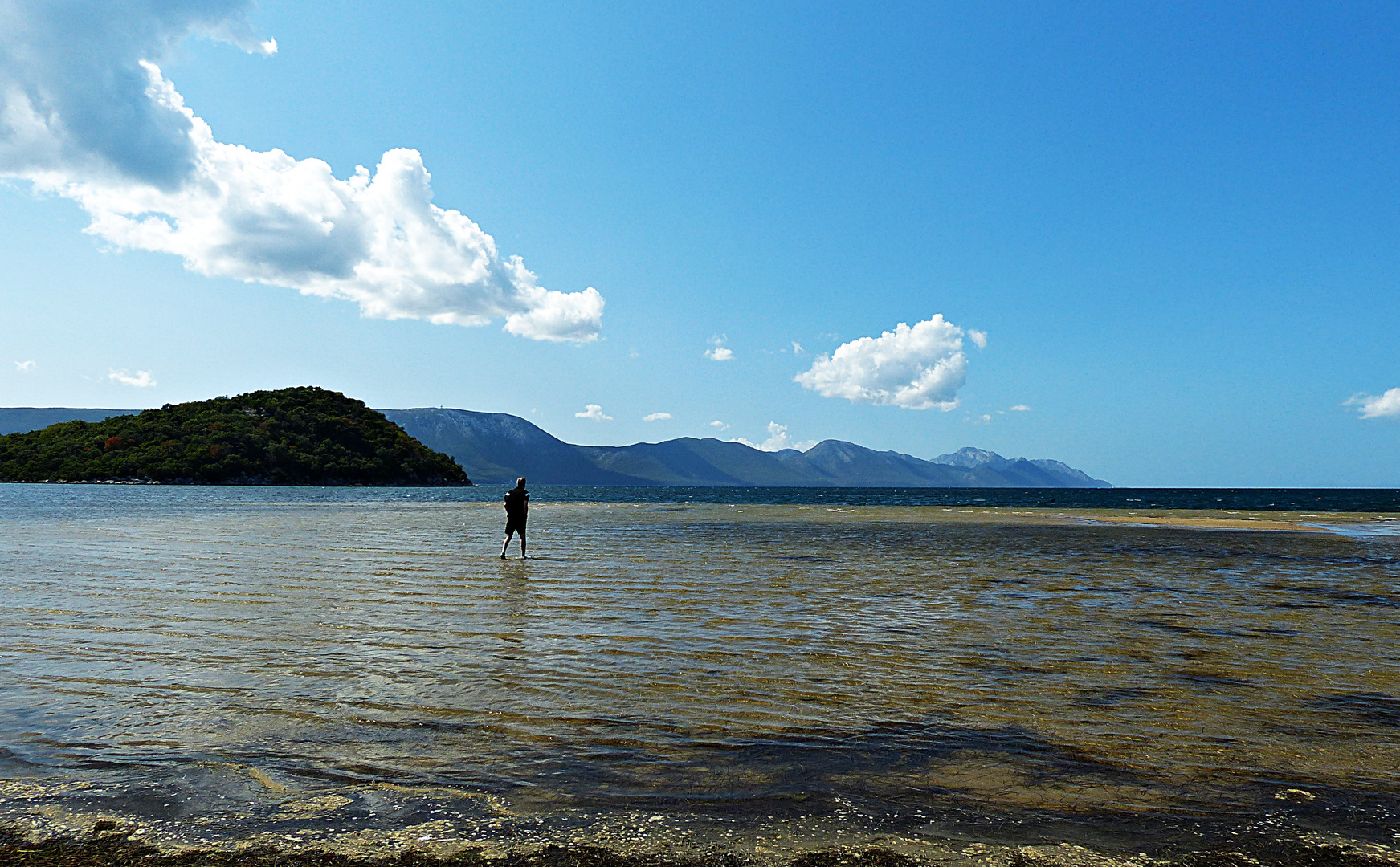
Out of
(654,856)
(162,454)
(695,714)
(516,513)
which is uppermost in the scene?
(162,454)

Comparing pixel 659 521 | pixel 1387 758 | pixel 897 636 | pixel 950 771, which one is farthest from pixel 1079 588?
pixel 659 521

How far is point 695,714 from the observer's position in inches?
329

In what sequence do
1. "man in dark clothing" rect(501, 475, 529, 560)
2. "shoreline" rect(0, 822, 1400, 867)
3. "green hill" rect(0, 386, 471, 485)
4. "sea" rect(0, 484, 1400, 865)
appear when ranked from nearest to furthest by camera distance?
"shoreline" rect(0, 822, 1400, 867), "sea" rect(0, 484, 1400, 865), "man in dark clothing" rect(501, 475, 529, 560), "green hill" rect(0, 386, 471, 485)

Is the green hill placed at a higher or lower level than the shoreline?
higher

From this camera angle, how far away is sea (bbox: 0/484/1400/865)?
5504mm

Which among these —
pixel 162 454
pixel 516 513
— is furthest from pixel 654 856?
→ pixel 162 454

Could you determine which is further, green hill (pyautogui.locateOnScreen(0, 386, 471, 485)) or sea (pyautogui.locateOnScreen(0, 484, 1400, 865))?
green hill (pyautogui.locateOnScreen(0, 386, 471, 485))

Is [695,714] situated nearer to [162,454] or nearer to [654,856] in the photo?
[654,856]

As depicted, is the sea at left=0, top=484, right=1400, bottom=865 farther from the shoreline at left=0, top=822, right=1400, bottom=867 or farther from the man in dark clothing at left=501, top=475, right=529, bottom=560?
the man in dark clothing at left=501, top=475, right=529, bottom=560

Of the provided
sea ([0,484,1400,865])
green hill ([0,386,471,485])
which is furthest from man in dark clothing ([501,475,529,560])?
green hill ([0,386,471,485])

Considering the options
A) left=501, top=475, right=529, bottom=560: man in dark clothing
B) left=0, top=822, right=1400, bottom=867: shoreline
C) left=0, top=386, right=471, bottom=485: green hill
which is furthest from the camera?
left=0, top=386, right=471, bottom=485: green hill

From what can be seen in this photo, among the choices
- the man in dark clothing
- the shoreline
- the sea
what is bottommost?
the sea

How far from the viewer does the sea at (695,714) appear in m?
5.50

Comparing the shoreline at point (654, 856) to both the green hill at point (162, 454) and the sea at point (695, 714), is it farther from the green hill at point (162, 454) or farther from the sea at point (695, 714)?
the green hill at point (162, 454)
